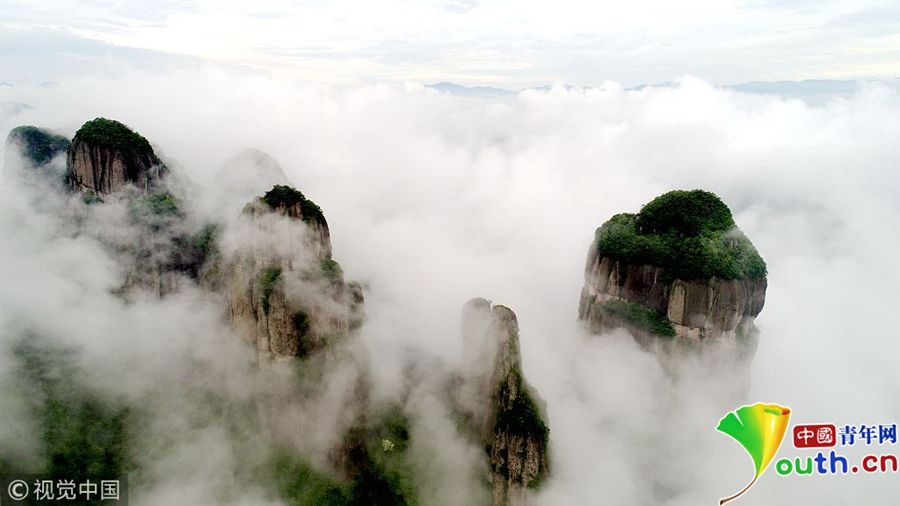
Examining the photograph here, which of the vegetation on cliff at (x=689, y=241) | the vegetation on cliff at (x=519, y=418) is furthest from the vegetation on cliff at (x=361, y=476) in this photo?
the vegetation on cliff at (x=689, y=241)

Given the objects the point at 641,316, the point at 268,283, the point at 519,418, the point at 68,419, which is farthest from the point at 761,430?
the point at 68,419

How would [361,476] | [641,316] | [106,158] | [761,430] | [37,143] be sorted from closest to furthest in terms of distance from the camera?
[761,430]
[361,476]
[641,316]
[106,158]
[37,143]

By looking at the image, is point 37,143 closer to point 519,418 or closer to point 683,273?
point 519,418

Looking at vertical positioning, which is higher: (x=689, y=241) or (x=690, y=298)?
(x=689, y=241)

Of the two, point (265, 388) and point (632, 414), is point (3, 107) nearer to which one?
point (265, 388)

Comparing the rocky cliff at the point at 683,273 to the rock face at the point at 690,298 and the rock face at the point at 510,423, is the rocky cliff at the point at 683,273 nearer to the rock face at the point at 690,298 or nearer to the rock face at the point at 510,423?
the rock face at the point at 690,298

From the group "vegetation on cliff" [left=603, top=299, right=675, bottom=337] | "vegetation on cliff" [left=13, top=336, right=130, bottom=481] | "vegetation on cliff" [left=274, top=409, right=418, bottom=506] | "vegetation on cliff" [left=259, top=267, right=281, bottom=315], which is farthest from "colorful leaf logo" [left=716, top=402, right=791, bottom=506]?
"vegetation on cliff" [left=13, top=336, right=130, bottom=481]
